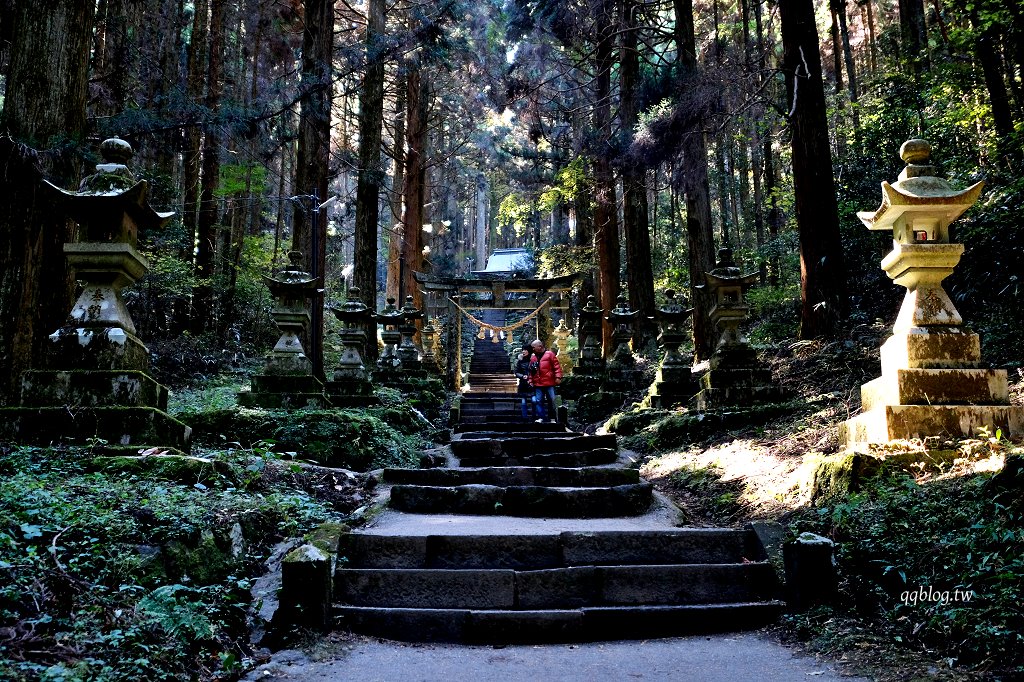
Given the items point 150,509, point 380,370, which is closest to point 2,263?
point 150,509

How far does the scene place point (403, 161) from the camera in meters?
22.5

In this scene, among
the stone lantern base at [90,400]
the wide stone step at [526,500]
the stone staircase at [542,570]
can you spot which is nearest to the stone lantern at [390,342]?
the wide stone step at [526,500]

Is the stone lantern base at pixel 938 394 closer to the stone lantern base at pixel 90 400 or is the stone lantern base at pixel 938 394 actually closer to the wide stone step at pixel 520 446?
the wide stone step at pixel 520 446

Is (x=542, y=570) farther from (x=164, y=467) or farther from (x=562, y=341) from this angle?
(x=562, y=341)

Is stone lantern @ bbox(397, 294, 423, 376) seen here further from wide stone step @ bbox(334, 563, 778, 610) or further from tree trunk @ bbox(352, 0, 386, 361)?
wide stone step @ bbox(334, 563, 778, 610)

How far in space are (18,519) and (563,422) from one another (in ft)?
33.7

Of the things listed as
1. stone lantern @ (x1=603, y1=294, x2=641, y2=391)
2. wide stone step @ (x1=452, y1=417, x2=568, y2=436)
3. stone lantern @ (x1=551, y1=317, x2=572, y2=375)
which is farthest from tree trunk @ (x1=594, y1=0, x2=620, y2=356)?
wide stone step @ (x1=452, y1=417, x2=568, y2=436)

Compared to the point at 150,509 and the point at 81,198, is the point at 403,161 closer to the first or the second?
the point at 81,198

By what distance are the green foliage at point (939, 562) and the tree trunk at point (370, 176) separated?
40.0 ft

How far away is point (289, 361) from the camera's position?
9523 millimetres

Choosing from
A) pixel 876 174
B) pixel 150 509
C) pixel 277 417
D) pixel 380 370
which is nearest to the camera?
pixel 150 509

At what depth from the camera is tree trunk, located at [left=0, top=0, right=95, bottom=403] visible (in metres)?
6.22

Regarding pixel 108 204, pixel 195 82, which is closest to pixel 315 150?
pixel 195 82

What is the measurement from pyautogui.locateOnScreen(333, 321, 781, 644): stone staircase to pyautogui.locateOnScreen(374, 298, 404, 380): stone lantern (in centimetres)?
1072
